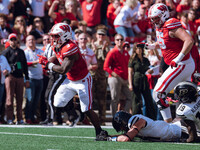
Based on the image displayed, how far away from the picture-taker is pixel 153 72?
10.8 m

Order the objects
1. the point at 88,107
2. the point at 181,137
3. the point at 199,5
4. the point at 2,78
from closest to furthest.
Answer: the point at 181,137 < the point at 88,107 < the point at 2,78 < the point at 199,5

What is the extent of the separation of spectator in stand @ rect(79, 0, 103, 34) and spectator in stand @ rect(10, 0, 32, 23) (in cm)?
148

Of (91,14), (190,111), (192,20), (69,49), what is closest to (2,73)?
(69,49)

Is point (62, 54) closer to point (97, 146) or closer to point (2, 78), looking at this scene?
point (97, 146)

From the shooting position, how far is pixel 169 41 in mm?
7438

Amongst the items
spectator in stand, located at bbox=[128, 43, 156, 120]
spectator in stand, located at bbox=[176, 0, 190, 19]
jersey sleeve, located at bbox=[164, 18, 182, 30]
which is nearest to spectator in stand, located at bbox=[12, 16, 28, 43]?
spectator in stand, located at bbox=[128, 43, 156, 120]

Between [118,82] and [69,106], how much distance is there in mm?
2109

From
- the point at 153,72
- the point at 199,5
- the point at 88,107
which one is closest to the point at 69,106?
the point at 88,107

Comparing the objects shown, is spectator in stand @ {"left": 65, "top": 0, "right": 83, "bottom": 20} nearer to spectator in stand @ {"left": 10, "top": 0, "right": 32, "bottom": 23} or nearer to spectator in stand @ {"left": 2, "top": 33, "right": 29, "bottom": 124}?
spectator in stand @ {"left": 10, "top": 0, "right": 32, "bottom": 23}

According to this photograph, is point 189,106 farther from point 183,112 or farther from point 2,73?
point 2,73

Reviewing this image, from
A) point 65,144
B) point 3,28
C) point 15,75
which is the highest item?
point 3,28

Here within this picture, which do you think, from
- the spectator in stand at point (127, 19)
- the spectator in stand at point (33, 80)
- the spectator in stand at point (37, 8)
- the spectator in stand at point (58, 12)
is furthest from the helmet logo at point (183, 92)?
the spectator in stand at point (37, 8)

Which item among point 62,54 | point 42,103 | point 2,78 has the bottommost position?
point 42,103

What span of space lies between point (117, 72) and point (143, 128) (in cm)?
451
